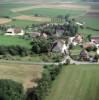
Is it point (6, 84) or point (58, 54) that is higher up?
point (6, 84)

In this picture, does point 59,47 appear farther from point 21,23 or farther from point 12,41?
point 21,23

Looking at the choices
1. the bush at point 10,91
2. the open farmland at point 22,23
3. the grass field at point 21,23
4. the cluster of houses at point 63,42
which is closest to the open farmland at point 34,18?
the open farmland at point 22,23

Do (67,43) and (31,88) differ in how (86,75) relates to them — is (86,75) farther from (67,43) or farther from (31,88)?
(67,43)

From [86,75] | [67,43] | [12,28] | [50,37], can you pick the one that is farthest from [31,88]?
[12,28]

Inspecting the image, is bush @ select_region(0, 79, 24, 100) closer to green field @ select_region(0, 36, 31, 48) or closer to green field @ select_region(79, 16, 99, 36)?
green field @ select_region(0, 36, 31, 48)

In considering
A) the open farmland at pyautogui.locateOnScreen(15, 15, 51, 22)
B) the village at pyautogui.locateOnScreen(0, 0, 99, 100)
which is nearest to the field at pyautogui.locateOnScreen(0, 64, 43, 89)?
the village at pyautogui.locateOnScreen(0, 0, 99, 100)

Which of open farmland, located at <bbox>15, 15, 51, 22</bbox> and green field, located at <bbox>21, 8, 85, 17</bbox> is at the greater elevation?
open farmland, located at <bbox>15, 15, 51, 22</bbox>

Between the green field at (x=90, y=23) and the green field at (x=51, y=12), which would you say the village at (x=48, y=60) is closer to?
the green field at (x=90, y=23)
